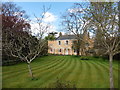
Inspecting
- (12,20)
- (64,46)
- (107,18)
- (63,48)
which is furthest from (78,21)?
(63,48)

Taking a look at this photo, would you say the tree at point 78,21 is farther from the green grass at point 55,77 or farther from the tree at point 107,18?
the green grass at point 55,77

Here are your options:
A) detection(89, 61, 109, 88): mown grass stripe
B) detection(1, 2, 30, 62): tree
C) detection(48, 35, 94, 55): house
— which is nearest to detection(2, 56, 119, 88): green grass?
detection(89, 61, 109, 88): mown grass stripe

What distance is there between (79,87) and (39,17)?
6001 mm

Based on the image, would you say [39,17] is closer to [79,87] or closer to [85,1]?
[85,1]

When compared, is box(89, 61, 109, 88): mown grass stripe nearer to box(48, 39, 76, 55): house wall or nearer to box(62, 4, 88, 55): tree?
box(62, 4, 88, 55): tree

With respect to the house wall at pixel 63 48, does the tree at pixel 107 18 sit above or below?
above

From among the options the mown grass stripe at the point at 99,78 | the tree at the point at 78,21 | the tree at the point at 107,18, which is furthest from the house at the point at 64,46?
the tree at the point at 107,18

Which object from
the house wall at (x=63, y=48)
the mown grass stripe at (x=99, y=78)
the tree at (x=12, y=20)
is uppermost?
the tree at (x=12, y=20)

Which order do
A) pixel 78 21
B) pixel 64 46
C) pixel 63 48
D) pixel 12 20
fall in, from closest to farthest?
pixel 78 21 → pixel 12 20 → pixel 64 46 → pixel 63 48

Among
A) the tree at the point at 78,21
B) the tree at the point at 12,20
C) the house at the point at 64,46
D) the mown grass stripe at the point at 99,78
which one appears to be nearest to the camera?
the mown grass stripe at the point at 99,78

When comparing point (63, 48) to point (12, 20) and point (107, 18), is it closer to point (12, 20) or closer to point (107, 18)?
point (12, 20)

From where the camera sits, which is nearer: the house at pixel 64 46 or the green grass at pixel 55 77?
the green grass at pixel 55 77

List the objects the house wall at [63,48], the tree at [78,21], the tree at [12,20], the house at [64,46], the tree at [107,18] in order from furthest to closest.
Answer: the house wall at [63,48]
the house at [64,46]
the tree at [12,20]
the tree at [78,21]
the tree at [107,18]

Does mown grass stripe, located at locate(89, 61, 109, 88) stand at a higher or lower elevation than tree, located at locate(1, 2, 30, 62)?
lower
